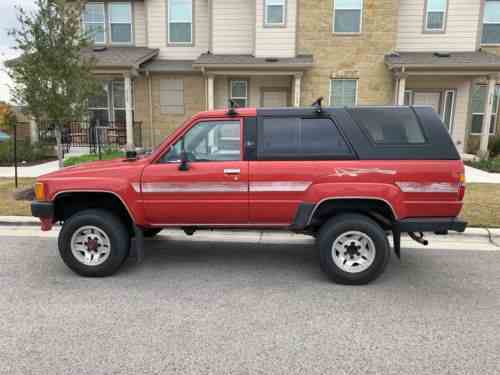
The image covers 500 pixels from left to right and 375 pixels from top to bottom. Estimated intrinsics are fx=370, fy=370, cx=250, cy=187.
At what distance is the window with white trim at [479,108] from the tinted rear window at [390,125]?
1487 cm

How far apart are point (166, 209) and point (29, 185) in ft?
22.5

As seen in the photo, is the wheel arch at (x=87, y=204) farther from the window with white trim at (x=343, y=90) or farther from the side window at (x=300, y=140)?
the window with white trim at (x=343, y=90)

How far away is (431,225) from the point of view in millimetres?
4004

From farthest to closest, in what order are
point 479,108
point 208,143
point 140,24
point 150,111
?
point 140,24 → point 479,108 → point 150,111 → point 208,143

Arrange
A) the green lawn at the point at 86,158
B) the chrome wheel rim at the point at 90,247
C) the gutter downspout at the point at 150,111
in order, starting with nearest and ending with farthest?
the chrome wheel rim at the point at 90,247 → the green lawn at the point at 86,158 → the gutter downspout at the point at 150,111

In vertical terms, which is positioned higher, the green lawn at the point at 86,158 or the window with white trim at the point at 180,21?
the window with white trim at the point at 180,21

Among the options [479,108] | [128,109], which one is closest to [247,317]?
[128,109]

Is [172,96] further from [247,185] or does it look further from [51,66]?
[247,185]

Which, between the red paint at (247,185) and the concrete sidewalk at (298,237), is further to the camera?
the concrete sidewalk at (298,237)

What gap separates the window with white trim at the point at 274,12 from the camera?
48.4ft

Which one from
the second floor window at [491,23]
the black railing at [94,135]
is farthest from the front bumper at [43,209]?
the second floor window at [491,23]

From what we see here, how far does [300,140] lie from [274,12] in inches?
492

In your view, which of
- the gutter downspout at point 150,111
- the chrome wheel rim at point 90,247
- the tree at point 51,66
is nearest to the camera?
the chrome wheel rim at point 90,247

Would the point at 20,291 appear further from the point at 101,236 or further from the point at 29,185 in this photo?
the point at 29,185
